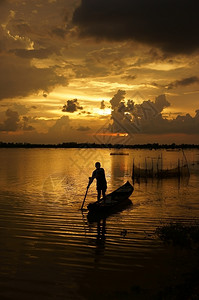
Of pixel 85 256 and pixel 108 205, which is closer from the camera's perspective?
pixel 85 256

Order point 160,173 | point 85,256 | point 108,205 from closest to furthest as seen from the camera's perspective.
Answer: point 85,256 → point 108,205 → point 160,173

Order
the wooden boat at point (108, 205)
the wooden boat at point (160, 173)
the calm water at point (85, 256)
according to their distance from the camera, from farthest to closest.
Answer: the wooden boat at point (160, 173)
the wooden boat at point (108, 205)
the calm water at point (85, 256)

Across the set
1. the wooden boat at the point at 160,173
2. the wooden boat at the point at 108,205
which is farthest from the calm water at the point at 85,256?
the wooden boat at the point at 160,173

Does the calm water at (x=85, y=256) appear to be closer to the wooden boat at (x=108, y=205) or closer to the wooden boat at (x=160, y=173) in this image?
the wooden boat at (x=108, y=205)

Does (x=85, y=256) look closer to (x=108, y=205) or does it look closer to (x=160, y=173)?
(x=108, y=205)

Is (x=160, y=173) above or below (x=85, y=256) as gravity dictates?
above

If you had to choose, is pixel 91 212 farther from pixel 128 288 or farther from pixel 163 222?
pixel 128 288

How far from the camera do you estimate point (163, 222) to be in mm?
15094

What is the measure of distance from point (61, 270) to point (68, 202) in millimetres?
12225

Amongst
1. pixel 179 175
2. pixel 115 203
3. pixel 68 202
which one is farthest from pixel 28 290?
pixel 179 175

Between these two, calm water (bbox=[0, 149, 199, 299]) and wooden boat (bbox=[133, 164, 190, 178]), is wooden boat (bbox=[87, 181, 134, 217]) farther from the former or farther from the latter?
wooden boat (bbox=[133, 164, 190, 178])

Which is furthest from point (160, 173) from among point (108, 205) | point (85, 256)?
point (85, 256)

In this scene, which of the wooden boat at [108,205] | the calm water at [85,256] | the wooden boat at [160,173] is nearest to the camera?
the calm water at [85,256]

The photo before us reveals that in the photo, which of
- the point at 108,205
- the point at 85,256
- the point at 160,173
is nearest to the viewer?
the point at 85,256
